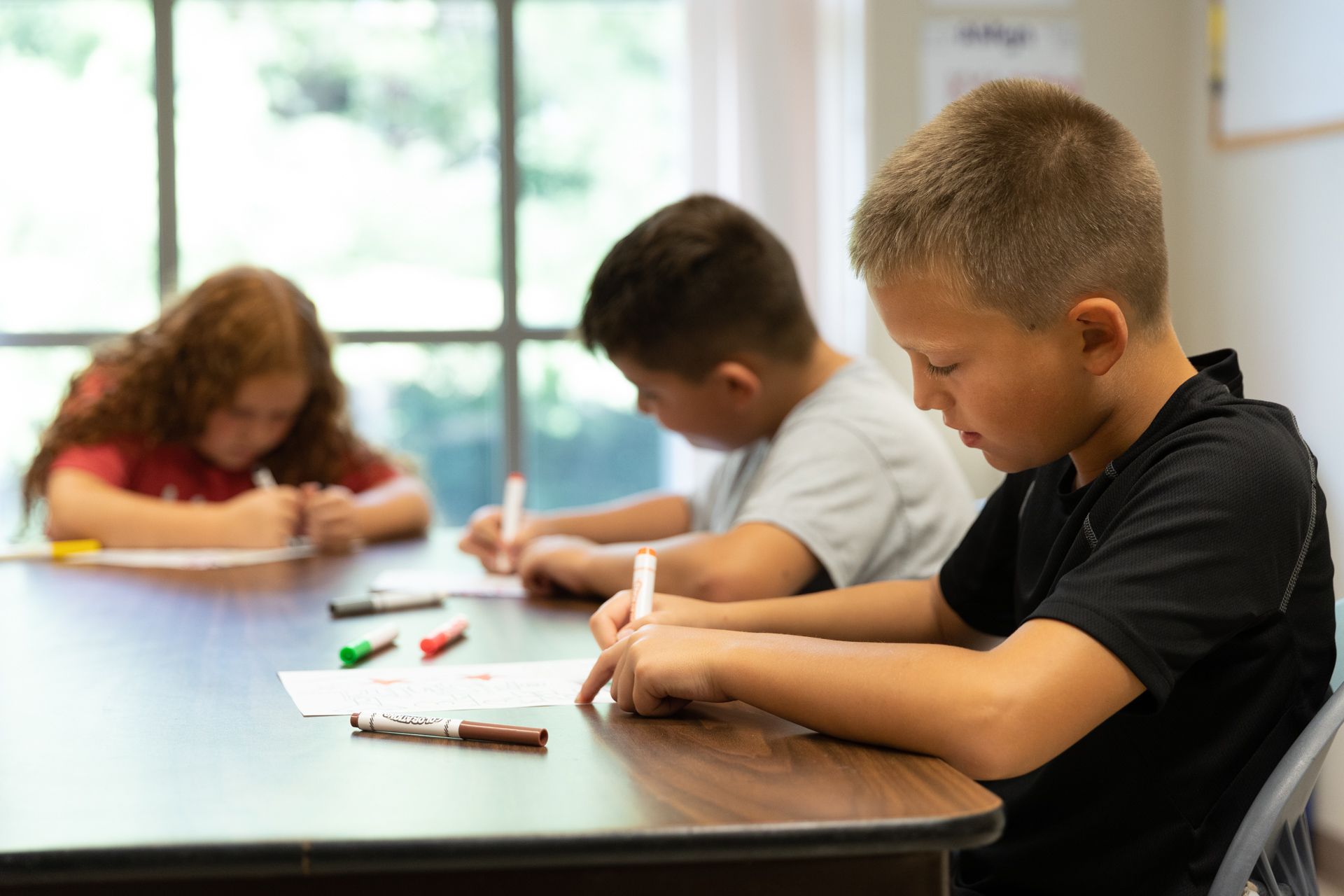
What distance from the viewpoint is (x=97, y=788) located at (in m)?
0.57

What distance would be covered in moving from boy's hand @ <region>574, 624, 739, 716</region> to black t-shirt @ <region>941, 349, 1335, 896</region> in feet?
0.66

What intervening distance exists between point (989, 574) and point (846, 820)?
1.56 feet

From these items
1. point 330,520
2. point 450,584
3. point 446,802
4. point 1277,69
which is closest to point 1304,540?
point 446,802

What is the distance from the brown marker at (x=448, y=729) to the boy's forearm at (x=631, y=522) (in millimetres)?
961

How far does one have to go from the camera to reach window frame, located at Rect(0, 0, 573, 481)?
290 centimetres

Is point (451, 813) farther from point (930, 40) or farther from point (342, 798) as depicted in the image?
point (930, 40)

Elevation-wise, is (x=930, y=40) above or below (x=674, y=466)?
above

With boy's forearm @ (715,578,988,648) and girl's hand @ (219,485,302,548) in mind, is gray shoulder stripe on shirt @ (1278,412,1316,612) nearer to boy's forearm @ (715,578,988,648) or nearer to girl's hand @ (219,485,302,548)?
boy's forearm @ (715,578,988,648)

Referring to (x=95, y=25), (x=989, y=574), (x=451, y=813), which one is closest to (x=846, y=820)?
(x=451, y=813)

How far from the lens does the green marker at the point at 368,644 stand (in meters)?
0.90

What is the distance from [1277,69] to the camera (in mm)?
2189

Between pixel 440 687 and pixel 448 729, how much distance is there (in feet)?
0.50

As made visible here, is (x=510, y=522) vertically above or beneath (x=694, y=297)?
beneath

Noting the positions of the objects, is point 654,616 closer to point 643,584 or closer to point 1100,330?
point 643,584
